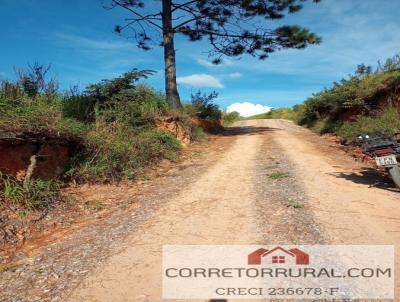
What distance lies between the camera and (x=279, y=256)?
13.2 feet

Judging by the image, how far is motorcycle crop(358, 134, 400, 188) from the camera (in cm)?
643

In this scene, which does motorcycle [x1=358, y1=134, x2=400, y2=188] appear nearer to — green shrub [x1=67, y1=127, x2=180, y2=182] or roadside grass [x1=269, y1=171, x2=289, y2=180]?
roadside grass [x1=269, y1=171, x2=289, y2=180]

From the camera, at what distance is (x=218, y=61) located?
1435 cm

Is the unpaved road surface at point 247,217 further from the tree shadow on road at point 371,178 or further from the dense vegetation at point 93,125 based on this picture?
the dense vegetation at point 93,125

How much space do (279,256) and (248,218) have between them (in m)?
1.22

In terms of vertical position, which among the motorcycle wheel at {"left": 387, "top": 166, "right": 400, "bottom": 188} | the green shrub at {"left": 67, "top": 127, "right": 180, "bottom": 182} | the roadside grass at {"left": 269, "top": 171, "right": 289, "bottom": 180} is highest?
the green shrub at {"left": 67, "top": 127, "right": 180, "bottom": 182}

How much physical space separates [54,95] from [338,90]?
11728 mm

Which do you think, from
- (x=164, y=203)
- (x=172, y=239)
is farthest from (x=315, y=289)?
(x=164, y=203)

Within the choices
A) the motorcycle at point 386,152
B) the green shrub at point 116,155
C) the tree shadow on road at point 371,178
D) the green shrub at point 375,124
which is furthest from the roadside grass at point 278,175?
the green shrub at point 375,124

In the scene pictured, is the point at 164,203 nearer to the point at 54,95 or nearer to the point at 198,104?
the point at 54,95

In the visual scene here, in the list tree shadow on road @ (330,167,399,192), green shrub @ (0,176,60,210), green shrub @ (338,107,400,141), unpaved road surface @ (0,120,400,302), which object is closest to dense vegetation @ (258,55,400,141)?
green shrub @ (338,107,400,141)

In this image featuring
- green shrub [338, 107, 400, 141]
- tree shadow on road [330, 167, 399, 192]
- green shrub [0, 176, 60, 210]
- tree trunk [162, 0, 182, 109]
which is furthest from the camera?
tree trunk [162, 0, 182, 109]

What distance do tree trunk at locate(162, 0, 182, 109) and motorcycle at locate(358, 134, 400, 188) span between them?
26.1 ft

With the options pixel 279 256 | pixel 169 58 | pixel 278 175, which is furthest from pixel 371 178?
pixel 169 58
